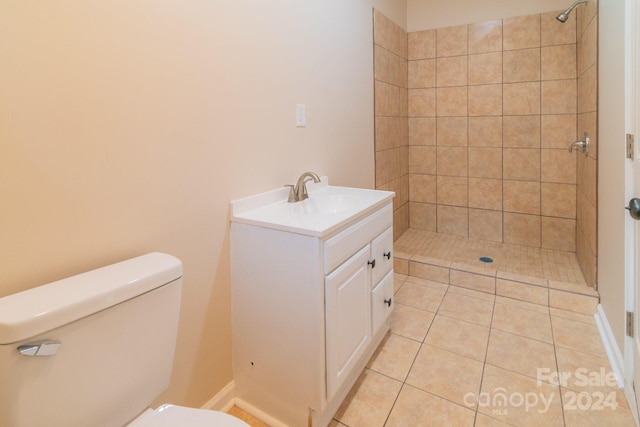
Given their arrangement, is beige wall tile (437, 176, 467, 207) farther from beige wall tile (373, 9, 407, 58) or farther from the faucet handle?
the faucet handle

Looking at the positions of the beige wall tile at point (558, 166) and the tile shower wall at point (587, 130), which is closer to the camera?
the tile shower wall at point (587, 130)

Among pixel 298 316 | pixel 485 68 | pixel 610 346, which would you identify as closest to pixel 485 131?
pixel 485 68

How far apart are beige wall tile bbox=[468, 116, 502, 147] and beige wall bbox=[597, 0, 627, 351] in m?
1.05

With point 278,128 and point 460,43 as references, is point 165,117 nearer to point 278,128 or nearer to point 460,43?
point 278,128

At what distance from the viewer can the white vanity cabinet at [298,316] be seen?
1268 millimetres

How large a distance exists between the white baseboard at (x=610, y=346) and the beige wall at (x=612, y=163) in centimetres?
4

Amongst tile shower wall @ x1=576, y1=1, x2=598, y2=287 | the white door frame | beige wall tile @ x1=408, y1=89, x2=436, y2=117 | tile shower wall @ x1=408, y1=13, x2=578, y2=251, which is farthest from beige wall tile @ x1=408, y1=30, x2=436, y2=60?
the white door frame

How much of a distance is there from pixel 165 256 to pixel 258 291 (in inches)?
17.1

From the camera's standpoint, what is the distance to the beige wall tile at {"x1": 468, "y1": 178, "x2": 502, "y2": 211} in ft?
10.1

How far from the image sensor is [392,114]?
2.95 m

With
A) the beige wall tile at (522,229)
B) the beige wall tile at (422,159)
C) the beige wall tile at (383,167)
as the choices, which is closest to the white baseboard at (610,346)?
the beige wall tile at (522,229)

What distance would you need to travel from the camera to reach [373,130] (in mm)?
2637

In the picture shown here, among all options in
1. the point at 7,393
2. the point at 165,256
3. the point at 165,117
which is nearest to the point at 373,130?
the point at 165,117

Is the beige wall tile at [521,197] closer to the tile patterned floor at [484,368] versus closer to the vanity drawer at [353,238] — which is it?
the tile patterned floor at [484,368]
